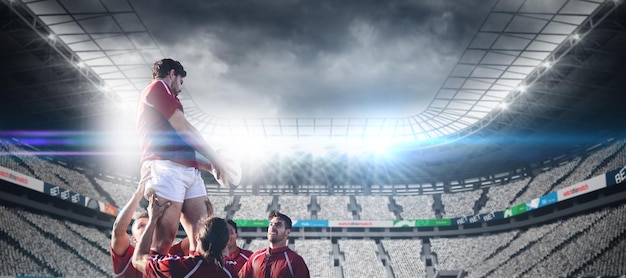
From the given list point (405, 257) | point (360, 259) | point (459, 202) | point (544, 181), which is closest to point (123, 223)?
point (360, 259)

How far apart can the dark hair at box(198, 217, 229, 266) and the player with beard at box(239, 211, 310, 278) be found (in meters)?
2.19

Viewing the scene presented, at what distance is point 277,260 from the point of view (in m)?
6.21

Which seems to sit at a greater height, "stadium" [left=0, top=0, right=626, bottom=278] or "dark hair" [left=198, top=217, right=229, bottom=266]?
"stadium" [left=0, top=0, right=626, bottom=278]

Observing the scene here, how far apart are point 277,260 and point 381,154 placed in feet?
130

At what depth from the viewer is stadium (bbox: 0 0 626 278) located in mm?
23984

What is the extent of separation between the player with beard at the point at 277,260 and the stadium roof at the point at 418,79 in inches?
731

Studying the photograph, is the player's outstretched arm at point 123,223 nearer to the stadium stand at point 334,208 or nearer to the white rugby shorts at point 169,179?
the white rugby shorts at point 169,179

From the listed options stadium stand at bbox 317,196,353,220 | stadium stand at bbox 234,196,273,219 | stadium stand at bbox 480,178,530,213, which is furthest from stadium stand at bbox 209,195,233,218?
stadium stand at bbox 480,178,530,213

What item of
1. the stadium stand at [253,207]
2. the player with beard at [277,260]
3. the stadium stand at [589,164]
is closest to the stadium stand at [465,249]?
the stadium stand at [589,164]

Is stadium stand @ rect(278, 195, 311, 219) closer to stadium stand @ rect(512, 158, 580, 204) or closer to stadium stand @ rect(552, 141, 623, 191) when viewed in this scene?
stadium stand @ rect(512, 158, 580, 204)

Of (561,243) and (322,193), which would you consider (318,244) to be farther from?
(561,243)

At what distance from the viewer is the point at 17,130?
3294cm

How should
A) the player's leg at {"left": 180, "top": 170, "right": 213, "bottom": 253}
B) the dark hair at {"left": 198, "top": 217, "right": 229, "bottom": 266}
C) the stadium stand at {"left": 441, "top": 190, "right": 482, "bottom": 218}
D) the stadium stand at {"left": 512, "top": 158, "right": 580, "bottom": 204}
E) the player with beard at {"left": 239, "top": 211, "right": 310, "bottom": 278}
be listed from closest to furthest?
the dark hair at {"left": 198, "top": 217, "right": 229, "bottom": 266} → the player's leg at {"left": 180, "top": 170, "right": 213, "bottom": 253} → the player with beard at {"left": 239, "top": 211, "right": 310, "bottom": 278} → the stadium stand at {"left": 512, "top": 158, "right": 580, "bottom": 204} → the stadium stand at {"left": 441, "top": 190, "right": 482, "bottom": 218}

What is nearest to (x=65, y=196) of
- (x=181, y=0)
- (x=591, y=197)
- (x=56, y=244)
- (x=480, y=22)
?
(x=56, y=244)
